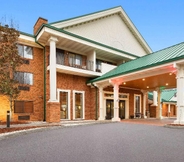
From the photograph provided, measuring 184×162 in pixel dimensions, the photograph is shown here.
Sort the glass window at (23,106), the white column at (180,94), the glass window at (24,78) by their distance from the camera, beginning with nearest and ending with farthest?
the white column at (180,94)
the glass window at (23,106)
the glass window at (24,78)

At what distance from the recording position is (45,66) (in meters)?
15.7

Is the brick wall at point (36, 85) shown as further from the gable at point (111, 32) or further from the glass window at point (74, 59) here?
the gable at point (111, 32)

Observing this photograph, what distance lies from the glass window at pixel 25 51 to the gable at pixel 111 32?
4297mm

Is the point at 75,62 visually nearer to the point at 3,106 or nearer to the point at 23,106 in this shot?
the point at 23,106

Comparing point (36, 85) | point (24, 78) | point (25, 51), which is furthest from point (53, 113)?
point (25, 51)

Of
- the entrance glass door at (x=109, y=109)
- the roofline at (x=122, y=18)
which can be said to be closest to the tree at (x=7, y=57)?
the roofline at (x=122, y=18)

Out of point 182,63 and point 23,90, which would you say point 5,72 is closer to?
point 23,90

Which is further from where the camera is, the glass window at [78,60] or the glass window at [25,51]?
the glass window at [78,60]

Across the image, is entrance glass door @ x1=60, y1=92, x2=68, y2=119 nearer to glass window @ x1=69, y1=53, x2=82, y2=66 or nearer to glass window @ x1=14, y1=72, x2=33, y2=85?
glass window @ x1=14, y1=72, x2=33, y2=85

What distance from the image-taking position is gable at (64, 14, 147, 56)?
17594 millimetres

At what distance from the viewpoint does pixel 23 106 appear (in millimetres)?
14359

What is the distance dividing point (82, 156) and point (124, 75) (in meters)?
9.81

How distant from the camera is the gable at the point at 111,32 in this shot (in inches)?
693

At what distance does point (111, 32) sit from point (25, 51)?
34.8 ft
